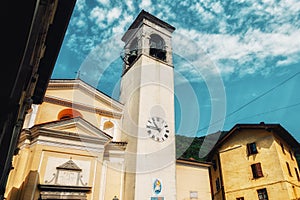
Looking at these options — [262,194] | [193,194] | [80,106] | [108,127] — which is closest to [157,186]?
[193,194]

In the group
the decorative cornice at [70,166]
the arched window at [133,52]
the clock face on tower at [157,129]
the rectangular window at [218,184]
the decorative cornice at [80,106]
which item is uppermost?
the arched window at [133,52]

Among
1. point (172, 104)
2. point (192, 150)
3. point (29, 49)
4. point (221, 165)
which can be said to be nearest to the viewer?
point (29, 49)

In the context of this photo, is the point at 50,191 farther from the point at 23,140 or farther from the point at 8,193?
the point at 23,140

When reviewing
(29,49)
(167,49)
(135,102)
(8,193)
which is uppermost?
(167,49)

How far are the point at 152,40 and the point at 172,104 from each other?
471cm

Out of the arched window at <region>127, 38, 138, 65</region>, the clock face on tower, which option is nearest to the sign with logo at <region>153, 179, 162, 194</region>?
the clock face on tower

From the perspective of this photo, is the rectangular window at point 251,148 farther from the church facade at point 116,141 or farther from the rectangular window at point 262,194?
the church facade at point 116,141

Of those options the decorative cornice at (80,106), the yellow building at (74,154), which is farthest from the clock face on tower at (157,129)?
the decorative cornice at (80,106)

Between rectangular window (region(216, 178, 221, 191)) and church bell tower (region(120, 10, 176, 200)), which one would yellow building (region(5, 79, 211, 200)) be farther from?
rectangular window (region(216, 178, 221, 191))

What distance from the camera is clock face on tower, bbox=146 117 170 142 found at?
11.0m

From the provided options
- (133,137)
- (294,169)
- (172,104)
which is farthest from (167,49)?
(294,169)

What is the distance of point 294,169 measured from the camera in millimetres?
14727

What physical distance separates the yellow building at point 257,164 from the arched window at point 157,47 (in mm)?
7082

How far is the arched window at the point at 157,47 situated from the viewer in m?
14.0
